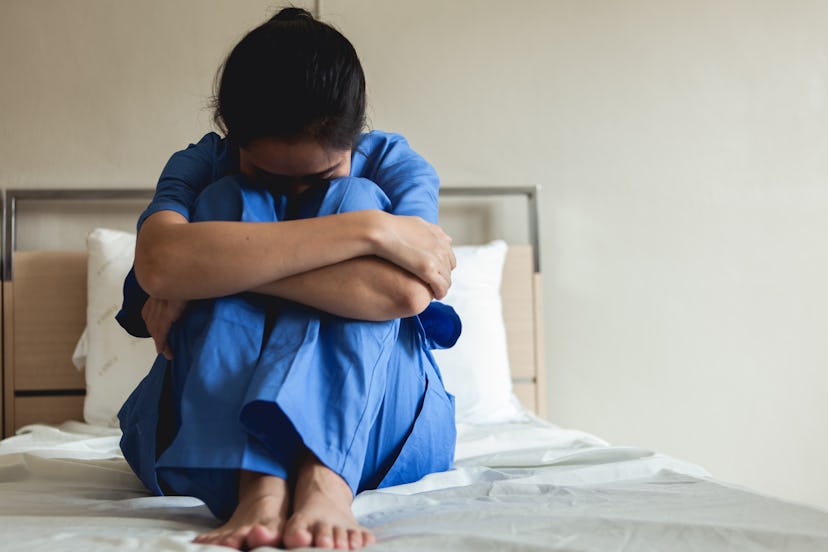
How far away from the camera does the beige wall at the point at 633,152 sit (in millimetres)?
2514

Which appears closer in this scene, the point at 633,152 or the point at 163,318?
the point at 163,318

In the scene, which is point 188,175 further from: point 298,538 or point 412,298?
point 298,538

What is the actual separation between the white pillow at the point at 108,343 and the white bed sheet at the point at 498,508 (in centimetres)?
48

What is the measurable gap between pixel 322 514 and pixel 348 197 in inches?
17.0

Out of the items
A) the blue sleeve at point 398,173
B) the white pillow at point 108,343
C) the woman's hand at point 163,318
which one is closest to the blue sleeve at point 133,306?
the woman's hand at point 163,318

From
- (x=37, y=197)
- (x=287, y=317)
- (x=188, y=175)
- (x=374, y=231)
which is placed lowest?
(x=287, y=317)

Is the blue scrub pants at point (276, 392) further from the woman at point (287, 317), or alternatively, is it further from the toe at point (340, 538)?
the toe at point (340, 538)

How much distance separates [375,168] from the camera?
4.40 feet

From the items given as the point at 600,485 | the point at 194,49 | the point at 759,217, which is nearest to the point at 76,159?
the point at 194,49

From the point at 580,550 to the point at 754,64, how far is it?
233 centimetres

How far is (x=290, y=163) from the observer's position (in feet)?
3.52

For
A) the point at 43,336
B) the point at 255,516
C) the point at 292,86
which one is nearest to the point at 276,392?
the point at 255,516

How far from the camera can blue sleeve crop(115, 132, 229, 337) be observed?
1214 mm

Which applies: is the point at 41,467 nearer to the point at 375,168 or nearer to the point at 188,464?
the point at 188,464
